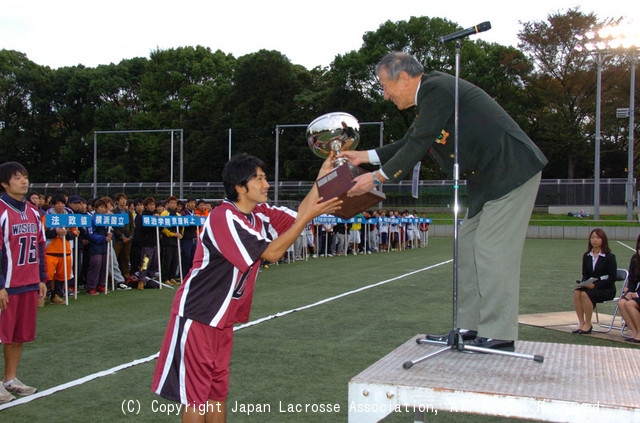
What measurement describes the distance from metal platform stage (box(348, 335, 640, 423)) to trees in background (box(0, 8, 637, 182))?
1653 inches

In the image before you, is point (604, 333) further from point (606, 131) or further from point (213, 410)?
point (606, 131)

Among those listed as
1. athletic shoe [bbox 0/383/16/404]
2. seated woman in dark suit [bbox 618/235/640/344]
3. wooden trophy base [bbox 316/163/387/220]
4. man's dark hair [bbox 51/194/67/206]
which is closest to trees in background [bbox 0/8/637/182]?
man's dark hair [bbox 51/194/67/206]

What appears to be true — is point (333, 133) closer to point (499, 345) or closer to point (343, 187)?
point (343, 187)

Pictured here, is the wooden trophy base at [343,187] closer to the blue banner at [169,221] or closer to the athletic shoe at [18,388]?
the athletic shoe at [18,388]

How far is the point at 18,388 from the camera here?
17.0 feet

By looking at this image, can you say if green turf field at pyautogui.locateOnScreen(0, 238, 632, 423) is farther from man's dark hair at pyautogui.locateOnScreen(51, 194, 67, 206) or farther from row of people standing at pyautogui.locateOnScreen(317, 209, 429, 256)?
row of people standing at pyautogui.locateOnScreen(317, 209, 429, 256)

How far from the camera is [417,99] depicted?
13.7 feet

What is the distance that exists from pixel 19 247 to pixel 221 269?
2869mm

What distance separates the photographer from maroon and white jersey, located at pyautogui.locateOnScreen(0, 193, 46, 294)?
541 centimetres

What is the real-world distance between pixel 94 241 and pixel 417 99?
9396 millimetres

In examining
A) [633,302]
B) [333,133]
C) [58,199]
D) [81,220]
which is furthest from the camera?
[58,199]

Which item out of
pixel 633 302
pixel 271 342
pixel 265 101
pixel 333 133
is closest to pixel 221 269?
pixel 333 133

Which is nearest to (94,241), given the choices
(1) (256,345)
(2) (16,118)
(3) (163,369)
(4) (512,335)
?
(1) (256,345)

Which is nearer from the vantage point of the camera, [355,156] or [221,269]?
[221,269]
